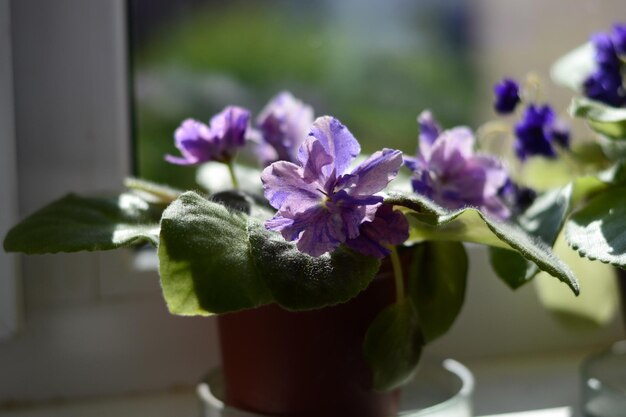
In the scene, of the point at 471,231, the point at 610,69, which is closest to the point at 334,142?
the point at 471,231

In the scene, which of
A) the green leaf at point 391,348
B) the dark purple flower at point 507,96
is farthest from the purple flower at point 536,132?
the green leaf at point 391,348

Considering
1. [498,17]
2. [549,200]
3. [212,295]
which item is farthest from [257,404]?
[498,17]

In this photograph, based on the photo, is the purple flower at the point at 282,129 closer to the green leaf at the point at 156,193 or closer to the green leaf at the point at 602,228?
the green leaf at the point at 156,193

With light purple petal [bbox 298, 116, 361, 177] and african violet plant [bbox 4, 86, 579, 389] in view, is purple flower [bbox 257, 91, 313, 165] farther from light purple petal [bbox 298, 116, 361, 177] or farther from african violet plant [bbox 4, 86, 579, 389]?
light purple petal [bbox 298, 116, 361, 177]

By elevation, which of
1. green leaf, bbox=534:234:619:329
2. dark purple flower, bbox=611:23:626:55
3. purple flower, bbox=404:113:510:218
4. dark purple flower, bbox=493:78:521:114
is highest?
dark purple flower, bbox=611:23:626:55

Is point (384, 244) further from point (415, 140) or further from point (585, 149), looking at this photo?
point (415, 140)

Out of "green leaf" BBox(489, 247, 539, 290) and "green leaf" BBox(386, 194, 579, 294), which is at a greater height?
"green leaf" BBox(386, 194, 579, 294)

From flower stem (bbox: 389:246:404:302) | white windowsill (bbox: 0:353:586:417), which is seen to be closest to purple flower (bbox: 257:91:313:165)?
flower stem (bbox: 389:246:404:302)
